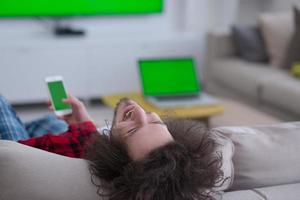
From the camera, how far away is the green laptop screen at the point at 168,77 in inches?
119

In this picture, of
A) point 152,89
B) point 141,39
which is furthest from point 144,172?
point 141,39

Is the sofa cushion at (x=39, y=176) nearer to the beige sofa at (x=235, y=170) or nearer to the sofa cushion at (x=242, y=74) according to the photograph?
the beige sofa at (x=235, y=170)

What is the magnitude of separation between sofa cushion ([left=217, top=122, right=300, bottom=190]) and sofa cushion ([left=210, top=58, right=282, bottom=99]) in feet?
7.14

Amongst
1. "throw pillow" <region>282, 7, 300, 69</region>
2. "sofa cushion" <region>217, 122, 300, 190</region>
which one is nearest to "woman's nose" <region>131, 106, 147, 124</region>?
"sofa cushion" <region>217, 122, 300, 190</region>

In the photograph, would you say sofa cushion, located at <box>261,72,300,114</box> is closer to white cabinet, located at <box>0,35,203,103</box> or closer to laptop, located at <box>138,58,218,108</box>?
laptop, located at <box>138,58,218,108</box>

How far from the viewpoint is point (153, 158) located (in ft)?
Result: 3.34

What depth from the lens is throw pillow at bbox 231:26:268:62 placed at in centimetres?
373

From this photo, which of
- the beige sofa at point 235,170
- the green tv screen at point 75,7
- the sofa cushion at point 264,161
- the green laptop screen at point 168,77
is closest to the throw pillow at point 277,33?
the green laptop screen at point 168,77

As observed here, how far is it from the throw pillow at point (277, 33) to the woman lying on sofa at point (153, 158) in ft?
8.38

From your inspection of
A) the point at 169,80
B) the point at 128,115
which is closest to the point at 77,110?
the point at 128,115

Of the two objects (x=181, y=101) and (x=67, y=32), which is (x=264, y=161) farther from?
(x=67, y=32)

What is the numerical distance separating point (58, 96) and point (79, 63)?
2.01 m

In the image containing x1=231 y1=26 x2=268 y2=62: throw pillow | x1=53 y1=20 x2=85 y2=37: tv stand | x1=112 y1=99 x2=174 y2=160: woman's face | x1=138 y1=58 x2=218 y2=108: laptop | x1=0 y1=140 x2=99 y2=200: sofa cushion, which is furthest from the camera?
x1=53 y1=20 x2=85 y2=37: tv stand

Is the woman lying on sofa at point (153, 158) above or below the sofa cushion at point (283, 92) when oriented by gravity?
above
